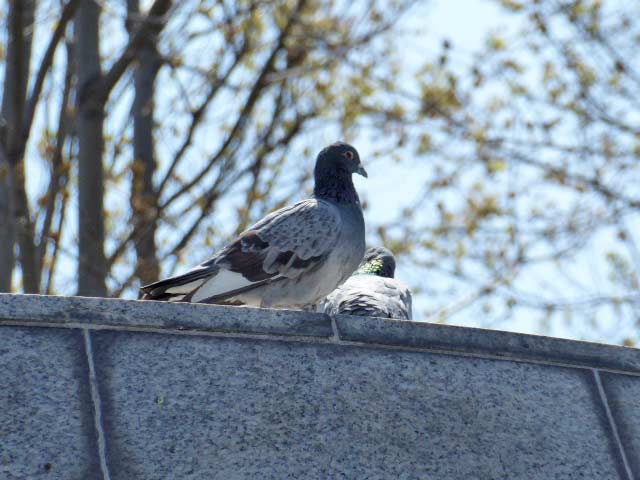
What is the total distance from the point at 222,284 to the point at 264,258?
0.87 feet

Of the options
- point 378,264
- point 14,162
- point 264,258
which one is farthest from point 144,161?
point 264,258

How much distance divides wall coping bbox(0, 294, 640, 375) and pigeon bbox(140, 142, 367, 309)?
93 centimetres

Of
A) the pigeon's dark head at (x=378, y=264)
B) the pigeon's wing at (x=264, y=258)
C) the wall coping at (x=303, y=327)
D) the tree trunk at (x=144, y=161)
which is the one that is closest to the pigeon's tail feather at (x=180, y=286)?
the pigeon's wing at (x=264, y=258)

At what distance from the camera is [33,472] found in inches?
152

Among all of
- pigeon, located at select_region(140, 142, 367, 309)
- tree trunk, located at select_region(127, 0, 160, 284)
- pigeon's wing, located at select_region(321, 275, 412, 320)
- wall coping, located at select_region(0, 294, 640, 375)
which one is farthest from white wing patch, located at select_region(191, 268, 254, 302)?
tree trunk, located at select_region(127, 0, 160, 284)

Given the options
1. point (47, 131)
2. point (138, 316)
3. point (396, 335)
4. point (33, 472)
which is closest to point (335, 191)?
point (396, 335)

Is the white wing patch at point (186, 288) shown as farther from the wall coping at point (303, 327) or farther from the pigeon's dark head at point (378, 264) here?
the pigeon's dark head at point (378, 264)

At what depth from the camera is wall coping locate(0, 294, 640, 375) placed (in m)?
4.30

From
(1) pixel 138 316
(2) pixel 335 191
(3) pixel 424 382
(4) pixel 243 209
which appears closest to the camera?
(1) pixel 138 316

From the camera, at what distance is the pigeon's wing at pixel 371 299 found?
5828mm

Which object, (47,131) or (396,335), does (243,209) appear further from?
(396,335)

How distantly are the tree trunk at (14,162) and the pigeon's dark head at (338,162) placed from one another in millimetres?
3327

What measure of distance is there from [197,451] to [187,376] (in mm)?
337

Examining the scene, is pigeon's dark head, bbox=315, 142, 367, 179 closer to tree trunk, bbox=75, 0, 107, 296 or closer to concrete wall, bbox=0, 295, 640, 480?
concrete wall, bbox=0, 295, 640, 480
